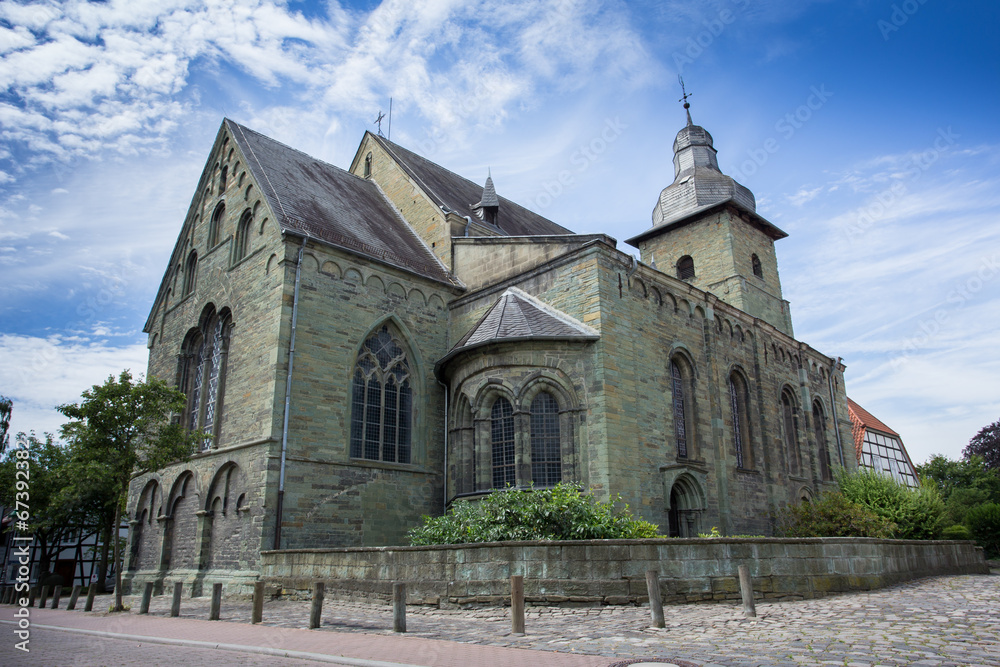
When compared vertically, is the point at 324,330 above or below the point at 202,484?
above

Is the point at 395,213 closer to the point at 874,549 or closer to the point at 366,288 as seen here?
the point at 366,288

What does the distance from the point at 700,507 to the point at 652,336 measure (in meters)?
5.05

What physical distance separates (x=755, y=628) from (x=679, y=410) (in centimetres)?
1217

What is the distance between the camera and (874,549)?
14000 mm

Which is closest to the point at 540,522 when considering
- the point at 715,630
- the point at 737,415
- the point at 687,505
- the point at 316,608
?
the point at 316,608

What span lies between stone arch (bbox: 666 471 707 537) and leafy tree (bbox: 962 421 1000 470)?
35.1m

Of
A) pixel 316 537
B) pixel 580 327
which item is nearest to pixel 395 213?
pixel 580 327

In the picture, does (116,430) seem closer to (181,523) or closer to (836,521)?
(181,523)

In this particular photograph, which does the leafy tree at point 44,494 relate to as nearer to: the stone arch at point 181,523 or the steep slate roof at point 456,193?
the stone arch at point 181,523

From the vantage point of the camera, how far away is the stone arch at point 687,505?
19172 millimetres

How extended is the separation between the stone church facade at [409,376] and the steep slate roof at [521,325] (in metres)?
0.08

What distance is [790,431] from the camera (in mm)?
26594

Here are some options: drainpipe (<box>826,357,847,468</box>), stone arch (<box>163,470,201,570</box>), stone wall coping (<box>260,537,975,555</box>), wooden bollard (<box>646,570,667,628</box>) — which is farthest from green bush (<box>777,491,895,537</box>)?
stone arch (<box>163,470,201,570</box>)

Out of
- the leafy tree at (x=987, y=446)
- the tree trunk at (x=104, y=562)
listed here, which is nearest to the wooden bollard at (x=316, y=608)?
the tree trunk at (x=104, y=562)
